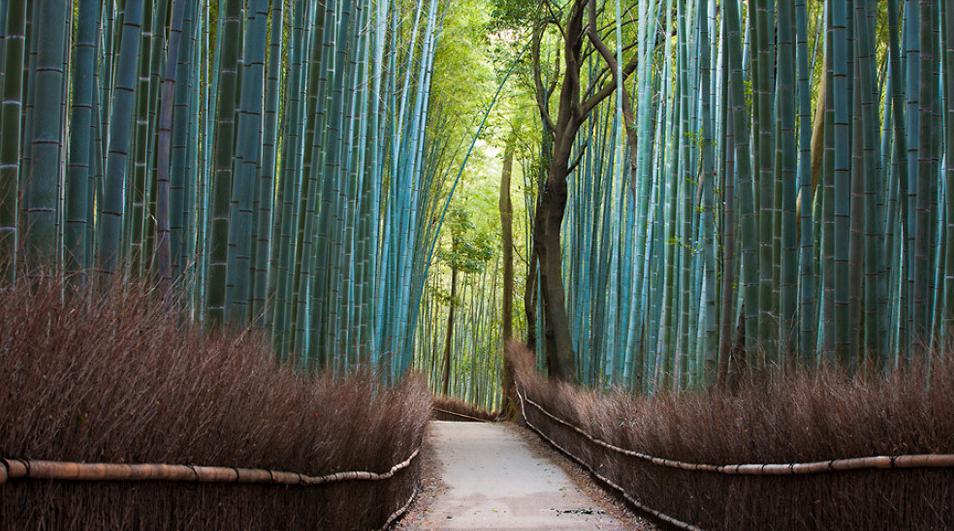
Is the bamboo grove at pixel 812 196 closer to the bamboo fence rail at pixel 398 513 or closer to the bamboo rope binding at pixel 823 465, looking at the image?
the bamboo rope binding at pixel 823 465

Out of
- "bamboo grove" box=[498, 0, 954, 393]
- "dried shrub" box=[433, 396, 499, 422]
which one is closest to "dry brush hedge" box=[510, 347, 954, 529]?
"bamboo grove" box=[498, 0, 954, 393]

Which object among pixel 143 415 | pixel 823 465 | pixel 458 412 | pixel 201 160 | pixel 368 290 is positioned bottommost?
pixel 458 412

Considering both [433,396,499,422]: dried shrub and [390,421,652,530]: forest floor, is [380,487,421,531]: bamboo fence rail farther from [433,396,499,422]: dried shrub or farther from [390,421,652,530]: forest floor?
[433,396,499,422]: dried shrub

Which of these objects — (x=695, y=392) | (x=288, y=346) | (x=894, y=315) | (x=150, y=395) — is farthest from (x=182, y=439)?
(x=894, y=315)

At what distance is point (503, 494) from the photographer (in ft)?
22.8

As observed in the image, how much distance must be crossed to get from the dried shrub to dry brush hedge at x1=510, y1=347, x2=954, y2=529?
12.4 meters

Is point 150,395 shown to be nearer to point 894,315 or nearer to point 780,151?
point 780,151

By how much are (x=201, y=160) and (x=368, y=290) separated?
207 cm

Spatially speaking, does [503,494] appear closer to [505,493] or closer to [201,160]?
[505,493]

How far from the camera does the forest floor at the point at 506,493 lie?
5.71 m

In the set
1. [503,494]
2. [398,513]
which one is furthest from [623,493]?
[398,513]

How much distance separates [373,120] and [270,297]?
280cm

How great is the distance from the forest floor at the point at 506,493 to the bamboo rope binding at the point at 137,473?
251 cm

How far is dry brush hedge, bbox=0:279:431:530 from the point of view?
1.82 meters
